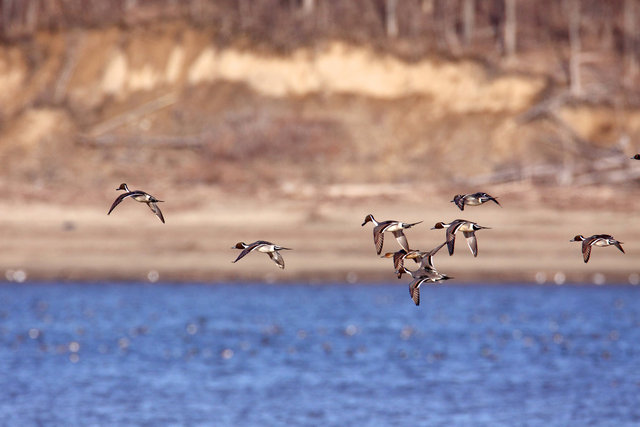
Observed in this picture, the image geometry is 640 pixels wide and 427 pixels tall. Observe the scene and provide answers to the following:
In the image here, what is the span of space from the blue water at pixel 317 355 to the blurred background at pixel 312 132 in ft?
2.91

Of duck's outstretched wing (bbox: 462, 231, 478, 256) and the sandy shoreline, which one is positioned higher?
the sandy shoreline

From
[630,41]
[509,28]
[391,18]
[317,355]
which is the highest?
[391,18]

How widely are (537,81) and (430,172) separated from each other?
26.6 ft

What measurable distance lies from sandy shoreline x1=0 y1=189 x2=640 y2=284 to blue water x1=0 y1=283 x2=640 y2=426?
0.59 meters

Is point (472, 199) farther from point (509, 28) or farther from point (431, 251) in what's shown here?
point (509, 28)

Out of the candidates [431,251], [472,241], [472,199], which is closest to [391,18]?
[472,199]

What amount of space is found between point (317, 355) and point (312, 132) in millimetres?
15432

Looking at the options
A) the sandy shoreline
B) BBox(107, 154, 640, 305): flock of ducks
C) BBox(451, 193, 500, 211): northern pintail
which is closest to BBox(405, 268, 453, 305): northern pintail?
BBox(107, 154, 640, 305): flock of ducks

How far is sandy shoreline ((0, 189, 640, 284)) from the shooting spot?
99.3 feet

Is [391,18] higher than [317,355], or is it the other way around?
[391,18]

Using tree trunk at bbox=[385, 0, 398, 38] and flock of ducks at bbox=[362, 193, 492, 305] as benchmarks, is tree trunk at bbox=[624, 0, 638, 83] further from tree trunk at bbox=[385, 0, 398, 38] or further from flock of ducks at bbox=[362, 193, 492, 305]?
flock of ducks at bbox=[362, 193, 492, 305]

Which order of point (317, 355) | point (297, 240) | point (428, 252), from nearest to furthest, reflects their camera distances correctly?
1. point (428, 252)
2. point (317, 355)
3. point (297, 240)

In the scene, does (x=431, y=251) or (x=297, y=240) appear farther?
(x=297, y=240)

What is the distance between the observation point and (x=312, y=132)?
Answer: 3866 centimetres
